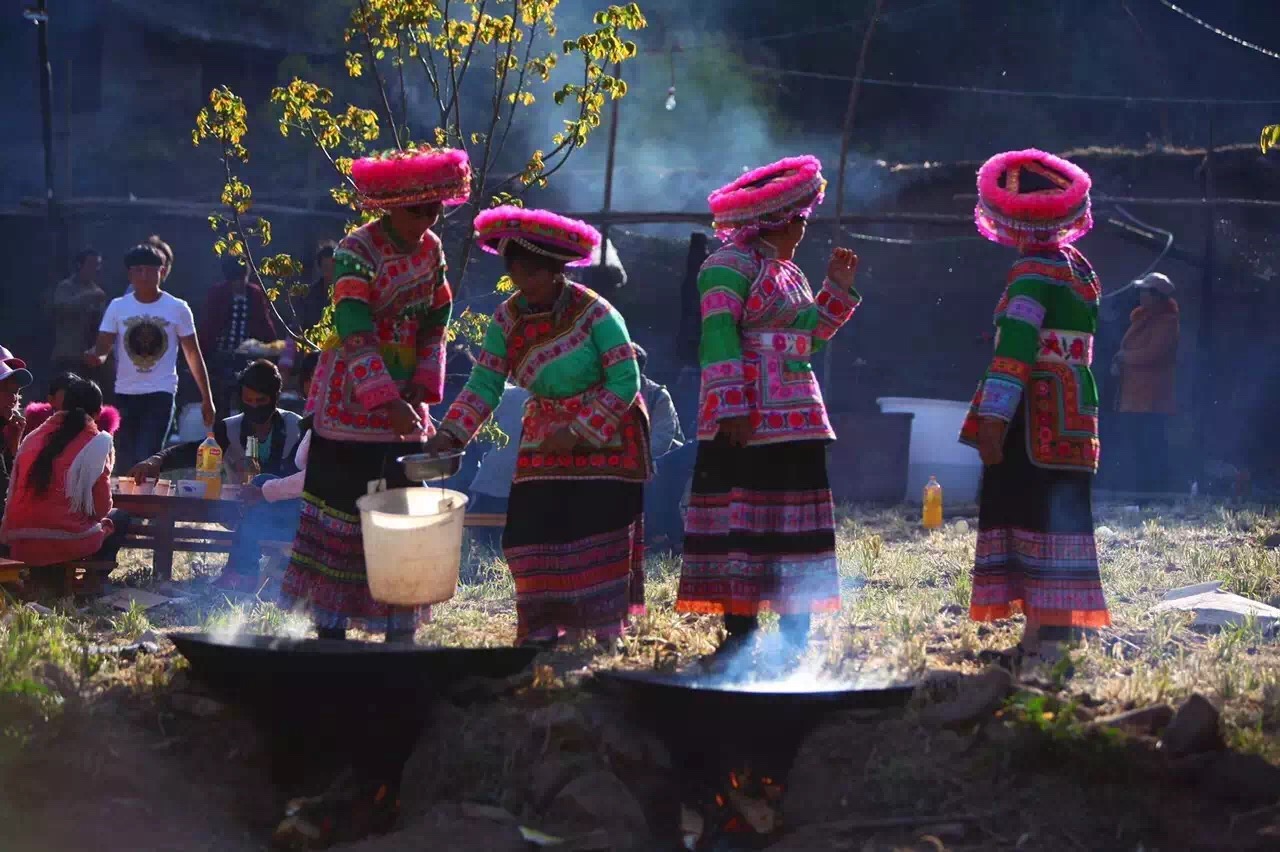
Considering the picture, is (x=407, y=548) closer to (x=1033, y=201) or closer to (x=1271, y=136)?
(x=1033, y=201)

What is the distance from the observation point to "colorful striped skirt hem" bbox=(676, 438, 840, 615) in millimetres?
5406

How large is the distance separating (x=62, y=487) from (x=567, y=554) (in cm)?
335

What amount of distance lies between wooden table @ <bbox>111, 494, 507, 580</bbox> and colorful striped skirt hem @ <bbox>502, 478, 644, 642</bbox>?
1939 mm

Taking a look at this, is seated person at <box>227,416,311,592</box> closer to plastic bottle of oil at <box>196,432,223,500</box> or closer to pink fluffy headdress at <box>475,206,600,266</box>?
plastic bottle of oil at <box>196,432,223,500</box>

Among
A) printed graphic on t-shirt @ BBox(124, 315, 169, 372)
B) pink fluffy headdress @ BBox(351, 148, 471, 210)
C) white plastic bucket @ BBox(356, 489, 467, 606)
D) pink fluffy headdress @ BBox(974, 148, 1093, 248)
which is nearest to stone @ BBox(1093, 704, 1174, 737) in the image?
pink fluffy headdress @ BBox(974, 148, 1093, 248)

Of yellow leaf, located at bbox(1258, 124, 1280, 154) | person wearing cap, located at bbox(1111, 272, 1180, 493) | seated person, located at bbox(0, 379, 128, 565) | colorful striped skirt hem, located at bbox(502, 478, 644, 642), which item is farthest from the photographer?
person wearing cap, located at bbox(1111, 272, 1180, 493)

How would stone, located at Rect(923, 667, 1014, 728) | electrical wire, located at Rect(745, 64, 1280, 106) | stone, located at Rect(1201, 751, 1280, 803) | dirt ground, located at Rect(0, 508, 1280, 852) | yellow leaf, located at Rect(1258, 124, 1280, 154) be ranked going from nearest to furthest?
stone, located at Rect(1201, 751, 1280, 803), dirt ground, located at Rect(0, 508, 1280, 852), stone, located at Rect(923, 667, 1014, 728), yellow leaf, located at Rect(1258, 124, 1280, 154), electrical wire, located at Rect(745, 64, 1280, 106)

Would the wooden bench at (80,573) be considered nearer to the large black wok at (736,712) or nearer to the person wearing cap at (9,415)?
the person wearing cap at (9,415)

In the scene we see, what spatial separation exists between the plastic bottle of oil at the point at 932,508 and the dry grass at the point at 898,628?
83cm

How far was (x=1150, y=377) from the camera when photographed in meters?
12.4

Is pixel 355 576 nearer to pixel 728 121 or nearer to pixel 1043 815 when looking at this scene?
A: pixel 1043 815

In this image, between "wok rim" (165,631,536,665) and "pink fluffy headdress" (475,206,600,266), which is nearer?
"wok rim" (165,631,536,665)

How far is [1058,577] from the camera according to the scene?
5348 millimetres

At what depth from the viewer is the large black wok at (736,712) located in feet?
15.2
